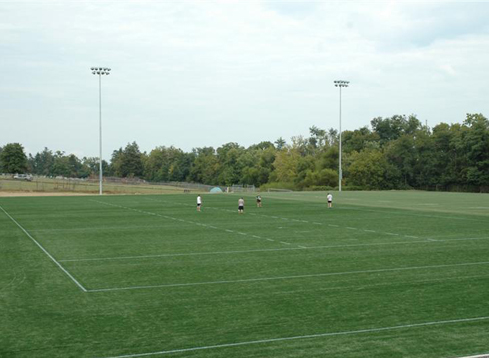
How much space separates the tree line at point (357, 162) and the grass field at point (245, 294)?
78571 mm

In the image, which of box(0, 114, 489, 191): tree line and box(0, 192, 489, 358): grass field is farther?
box(0, 114, 489, 191): tree line

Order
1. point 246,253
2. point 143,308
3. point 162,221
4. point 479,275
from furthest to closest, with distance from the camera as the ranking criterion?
point 162,221 → point 246,253 → point 479,275 → point 143,308

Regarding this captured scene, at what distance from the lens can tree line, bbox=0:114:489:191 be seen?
9994 cm

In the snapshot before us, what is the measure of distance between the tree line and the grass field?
78.6 m

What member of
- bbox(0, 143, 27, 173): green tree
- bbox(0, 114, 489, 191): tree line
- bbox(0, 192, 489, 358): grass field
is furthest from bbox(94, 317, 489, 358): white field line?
bbox(0, 143, 27, 173): green tree

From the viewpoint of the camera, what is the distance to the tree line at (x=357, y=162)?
99.9 metres

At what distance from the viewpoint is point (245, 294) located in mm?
12875

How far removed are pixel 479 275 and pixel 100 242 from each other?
14.5m

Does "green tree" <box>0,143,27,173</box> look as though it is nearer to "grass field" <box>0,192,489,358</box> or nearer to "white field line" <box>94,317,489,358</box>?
"grass field" <box>0,192,489,358</box>

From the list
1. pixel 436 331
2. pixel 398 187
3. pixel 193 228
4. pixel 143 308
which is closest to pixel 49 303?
pixel 143 308

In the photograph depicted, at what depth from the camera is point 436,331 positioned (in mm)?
9867

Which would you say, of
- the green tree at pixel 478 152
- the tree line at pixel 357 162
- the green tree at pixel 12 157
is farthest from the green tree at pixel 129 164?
the green tree at pixel 478 152

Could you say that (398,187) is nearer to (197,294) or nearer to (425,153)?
(425,153)

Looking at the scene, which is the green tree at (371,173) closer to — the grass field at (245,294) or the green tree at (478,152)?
the green tree at (478,152)
